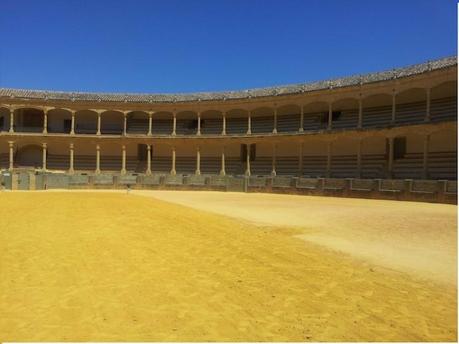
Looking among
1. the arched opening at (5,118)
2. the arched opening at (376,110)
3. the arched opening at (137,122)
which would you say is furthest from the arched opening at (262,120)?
the arched opening at (5,118)

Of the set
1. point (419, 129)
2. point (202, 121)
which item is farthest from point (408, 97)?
point (202, 121)

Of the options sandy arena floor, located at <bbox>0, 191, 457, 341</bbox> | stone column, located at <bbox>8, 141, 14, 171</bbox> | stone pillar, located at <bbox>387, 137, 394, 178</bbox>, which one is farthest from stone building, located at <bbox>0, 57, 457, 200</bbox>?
sandy arena floor, located at <bbox>0, 191, 457, 341</bbox>

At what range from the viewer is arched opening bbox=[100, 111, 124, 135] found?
43250mm

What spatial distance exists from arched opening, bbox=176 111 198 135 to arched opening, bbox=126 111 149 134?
11.6 ft

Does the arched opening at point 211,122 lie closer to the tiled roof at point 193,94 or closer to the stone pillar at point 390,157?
the tiled roof at point 193,94

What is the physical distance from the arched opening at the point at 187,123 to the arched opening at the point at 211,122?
0.84 meters

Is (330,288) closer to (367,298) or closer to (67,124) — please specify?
(367,298)

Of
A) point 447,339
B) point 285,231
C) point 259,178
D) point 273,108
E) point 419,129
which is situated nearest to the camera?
point 447,339

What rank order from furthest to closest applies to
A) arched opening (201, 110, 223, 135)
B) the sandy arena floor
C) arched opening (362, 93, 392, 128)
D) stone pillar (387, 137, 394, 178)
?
arched opening (201, 110, 223, 135), arched opening (362, 93, 392, 128), stone pillar (387, 137, 394, 178), the sandy arena floor

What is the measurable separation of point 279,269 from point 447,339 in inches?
126

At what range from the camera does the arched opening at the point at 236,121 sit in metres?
41.5

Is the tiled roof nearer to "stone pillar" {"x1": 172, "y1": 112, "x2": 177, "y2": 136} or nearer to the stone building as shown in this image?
the stone building

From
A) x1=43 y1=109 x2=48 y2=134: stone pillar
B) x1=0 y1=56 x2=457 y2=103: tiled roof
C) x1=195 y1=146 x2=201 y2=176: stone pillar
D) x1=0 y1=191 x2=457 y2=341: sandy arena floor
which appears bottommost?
x1=0 y1=191 x2=457 y2=341: sandy arena floor

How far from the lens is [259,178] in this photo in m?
31.6
